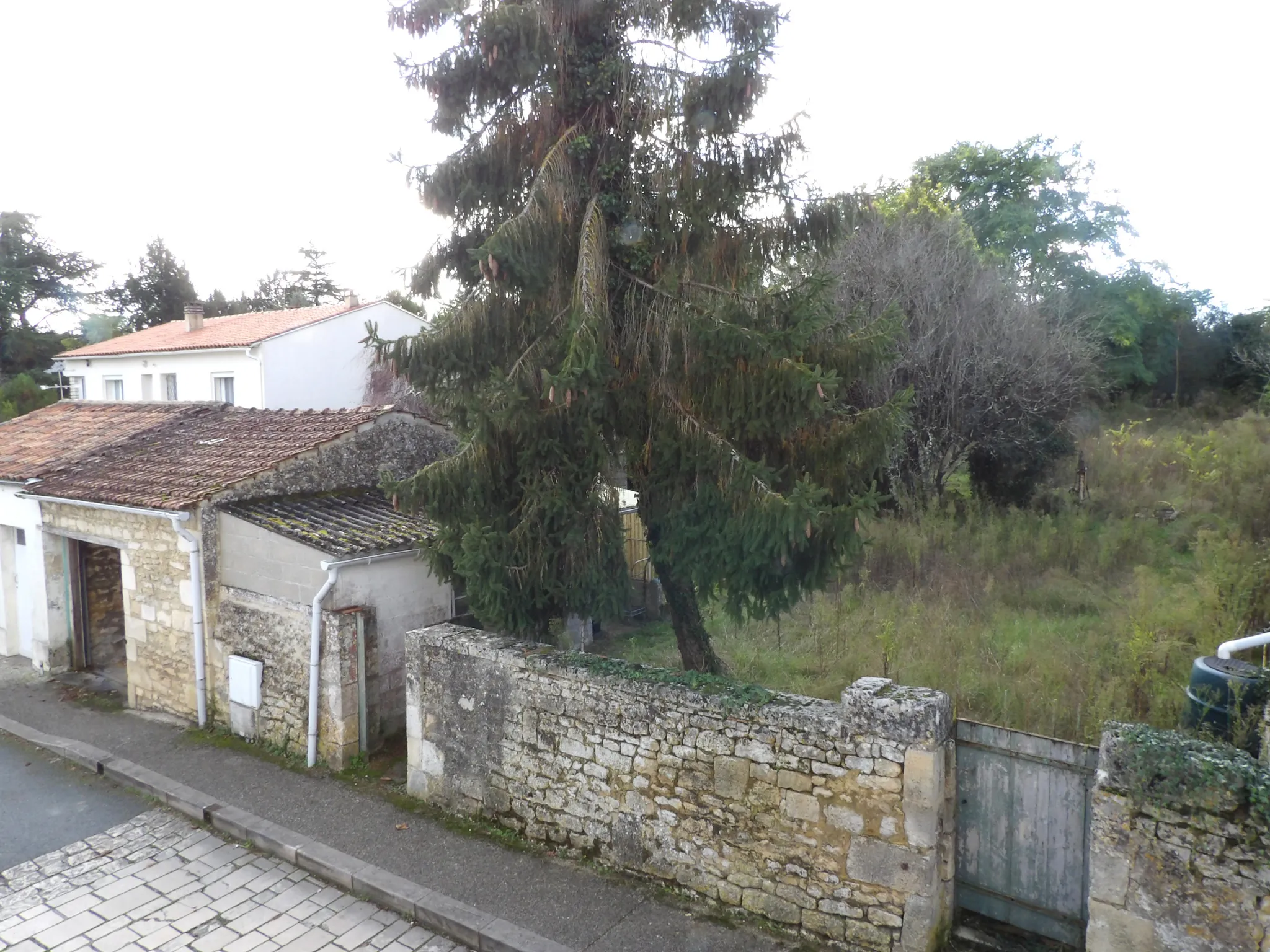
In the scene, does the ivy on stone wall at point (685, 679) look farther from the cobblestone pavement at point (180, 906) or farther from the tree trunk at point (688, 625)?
the cobblestone pavement at point (180, 906)

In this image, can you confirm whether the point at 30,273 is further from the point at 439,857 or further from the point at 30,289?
the point at 439,857

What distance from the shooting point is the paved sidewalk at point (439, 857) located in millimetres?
5527

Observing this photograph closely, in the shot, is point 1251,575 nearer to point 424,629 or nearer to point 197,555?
point 424,629

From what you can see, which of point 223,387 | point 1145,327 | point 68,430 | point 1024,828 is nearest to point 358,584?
point 1024,828

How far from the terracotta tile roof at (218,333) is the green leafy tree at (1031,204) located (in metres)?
20.7

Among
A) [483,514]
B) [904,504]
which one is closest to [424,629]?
[483,514]

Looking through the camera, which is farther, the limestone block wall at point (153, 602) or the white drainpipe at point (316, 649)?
the limestone block wall at point (153, 602)

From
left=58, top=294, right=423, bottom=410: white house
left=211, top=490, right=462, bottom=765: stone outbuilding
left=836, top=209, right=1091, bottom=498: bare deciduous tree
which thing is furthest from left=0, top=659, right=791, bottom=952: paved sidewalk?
left=58, top=294, right=423, bottom=410: white house

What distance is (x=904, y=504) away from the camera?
14836mm

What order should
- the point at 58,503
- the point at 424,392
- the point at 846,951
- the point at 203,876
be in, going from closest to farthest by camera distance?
1. the point at 846,951
2. the point at 203,876
3. the point at 424,392
4. the point at 58,503

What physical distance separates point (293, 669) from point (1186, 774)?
25.7ft

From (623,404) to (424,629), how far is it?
2759 mm

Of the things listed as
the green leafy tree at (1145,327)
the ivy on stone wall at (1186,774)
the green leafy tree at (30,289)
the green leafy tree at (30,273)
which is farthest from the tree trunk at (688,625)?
the green leafy tree at (30,273)

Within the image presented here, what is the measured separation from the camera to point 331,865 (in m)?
6.53
